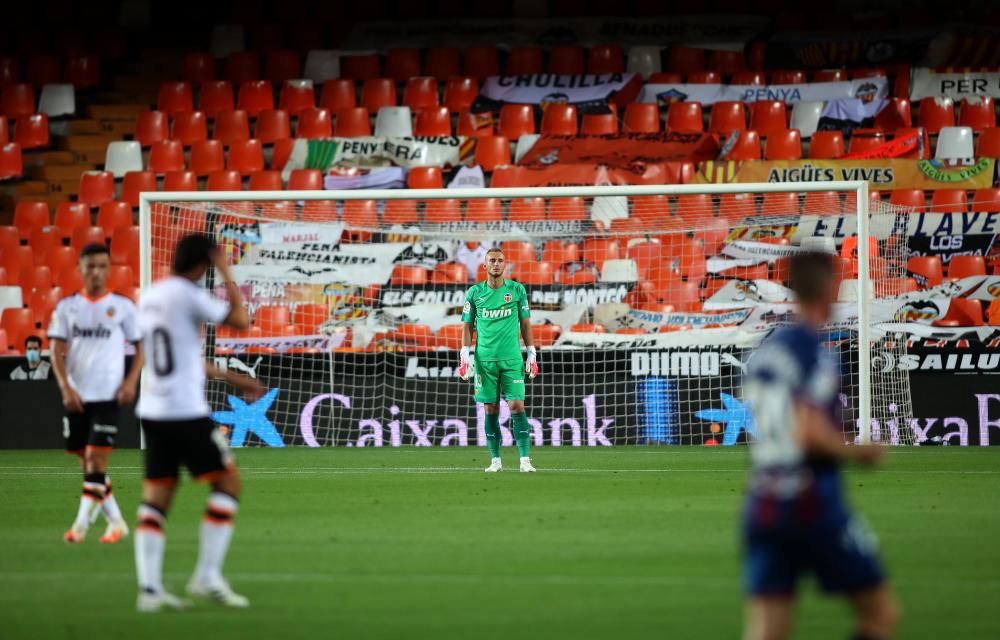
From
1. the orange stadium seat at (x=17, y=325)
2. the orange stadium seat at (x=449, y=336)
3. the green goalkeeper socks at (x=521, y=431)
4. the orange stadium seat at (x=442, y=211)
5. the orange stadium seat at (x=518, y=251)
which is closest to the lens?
the green goalkeeper socks at (x=521, y=431)

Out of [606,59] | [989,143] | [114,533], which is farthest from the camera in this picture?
[606,59]

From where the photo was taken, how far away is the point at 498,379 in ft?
46.4

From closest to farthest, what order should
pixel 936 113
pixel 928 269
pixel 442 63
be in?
pixel 928 269
pixel 936 113
pixel 442 63

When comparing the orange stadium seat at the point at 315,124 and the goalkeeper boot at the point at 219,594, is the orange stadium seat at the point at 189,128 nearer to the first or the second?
the orange stadium seat at the point at 315,124

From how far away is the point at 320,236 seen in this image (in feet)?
61.3

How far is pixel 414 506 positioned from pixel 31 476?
16.5 feet

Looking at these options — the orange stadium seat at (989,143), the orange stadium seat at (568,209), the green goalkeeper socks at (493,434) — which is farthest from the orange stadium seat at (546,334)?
the orange stadium seat at (989,143)

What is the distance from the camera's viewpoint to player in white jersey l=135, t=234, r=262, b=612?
6762 mm

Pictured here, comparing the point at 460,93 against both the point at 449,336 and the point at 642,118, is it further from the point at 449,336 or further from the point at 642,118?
the point at 449,336

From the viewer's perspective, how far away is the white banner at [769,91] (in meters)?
22.4

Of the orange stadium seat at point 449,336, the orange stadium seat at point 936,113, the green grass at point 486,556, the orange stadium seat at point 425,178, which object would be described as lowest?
the green grass at point 486,556

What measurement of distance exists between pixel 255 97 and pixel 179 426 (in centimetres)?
1801

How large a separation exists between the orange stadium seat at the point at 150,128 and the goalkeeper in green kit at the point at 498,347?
1121 cm

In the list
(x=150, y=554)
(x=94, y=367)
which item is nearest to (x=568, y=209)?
(x=94, y=367)
